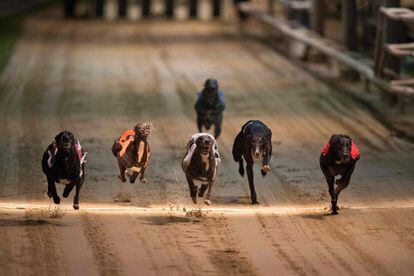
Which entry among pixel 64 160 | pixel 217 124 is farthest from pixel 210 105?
pixel 64 160

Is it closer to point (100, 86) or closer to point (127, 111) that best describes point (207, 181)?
point (127, 111)

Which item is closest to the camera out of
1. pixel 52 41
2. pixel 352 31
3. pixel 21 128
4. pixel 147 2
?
pixel 21 128

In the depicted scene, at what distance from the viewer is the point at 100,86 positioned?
19.4m

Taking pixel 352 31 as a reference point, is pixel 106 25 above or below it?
below

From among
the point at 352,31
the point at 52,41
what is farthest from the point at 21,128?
the point at 52,41

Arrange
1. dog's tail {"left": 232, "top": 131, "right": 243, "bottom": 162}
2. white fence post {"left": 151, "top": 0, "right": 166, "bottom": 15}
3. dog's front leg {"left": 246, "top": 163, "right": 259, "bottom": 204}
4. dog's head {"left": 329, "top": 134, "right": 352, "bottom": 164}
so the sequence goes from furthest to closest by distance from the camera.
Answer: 1. white fence post {"left": 151, "top": 0, "right": 166, "bottom": 15}
2. dog's tail {"left": 232, "top": 131, "right": 243, "bottom": 162}
3. dog's front leg {"left": 246, "top": 163, "right": 259, "bottom": 204}
4. dog's head {"left": 329, "top": 134, "right": 352, "bottom": 164}

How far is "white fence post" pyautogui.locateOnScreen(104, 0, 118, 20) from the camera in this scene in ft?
105

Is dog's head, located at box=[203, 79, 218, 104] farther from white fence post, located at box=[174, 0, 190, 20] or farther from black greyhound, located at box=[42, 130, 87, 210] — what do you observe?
white fence post, located at box=[174, 0, 190, 20]

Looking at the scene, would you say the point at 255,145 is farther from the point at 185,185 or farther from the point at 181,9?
the point at 181,9

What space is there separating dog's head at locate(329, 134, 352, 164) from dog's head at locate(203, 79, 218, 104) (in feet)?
10.5

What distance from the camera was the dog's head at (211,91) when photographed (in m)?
13.2

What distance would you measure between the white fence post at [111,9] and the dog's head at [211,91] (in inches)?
734

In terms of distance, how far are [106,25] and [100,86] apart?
10641 mm

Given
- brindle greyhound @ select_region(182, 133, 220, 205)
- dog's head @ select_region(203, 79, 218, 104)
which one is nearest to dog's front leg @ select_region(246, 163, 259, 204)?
brindle greyhound @ select_region(182, 133, 220, 205)
